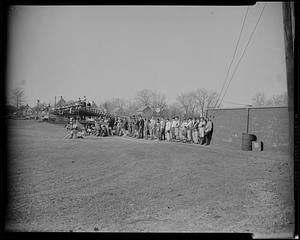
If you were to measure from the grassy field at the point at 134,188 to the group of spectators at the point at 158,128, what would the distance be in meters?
0.35

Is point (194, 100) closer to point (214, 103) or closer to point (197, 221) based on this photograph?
point (214, 103)

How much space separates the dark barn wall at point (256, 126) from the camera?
13.0ft

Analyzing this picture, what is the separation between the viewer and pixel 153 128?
483 centimetres

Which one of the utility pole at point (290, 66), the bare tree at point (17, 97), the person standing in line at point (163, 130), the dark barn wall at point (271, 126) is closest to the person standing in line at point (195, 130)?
the person standing in line at point (163, 130)

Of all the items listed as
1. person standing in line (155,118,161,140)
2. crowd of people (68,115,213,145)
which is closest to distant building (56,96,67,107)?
crowd of people (68,115,213,145)

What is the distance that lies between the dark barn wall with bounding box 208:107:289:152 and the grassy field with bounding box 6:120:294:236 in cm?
31

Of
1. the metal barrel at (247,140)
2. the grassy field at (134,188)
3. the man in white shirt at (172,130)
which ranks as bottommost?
the grassy field at (134,188)

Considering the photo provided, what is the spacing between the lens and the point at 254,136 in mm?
4590

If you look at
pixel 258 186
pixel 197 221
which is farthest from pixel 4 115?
pixel 258 186

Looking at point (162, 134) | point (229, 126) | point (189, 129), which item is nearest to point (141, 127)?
point (162, 134)

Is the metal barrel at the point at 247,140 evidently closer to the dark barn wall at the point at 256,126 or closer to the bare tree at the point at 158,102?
the dark barn wall at the point at 256,126
